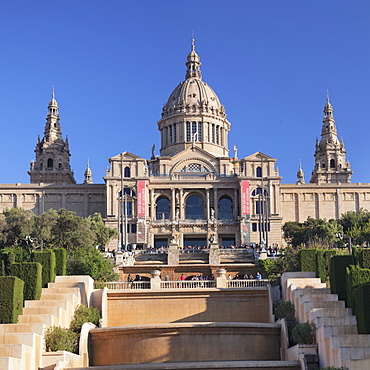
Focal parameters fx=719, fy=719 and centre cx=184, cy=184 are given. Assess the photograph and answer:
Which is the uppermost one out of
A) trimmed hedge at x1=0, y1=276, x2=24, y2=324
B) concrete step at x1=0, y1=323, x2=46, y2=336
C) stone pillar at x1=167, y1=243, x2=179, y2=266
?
stone pillar at x1=167, y1=243, x2=179, y2=266

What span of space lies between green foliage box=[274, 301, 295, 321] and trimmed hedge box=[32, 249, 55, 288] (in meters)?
11.7

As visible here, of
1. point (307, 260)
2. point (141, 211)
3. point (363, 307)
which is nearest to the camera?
point (363, 307)

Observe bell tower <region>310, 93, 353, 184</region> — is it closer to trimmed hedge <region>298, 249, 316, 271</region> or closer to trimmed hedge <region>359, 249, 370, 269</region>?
trimmed hedge <region>298, 249, 316, 271</region>

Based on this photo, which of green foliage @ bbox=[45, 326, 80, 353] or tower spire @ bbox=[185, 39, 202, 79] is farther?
tower spire @ bbox=[185, 39, 202, 79]

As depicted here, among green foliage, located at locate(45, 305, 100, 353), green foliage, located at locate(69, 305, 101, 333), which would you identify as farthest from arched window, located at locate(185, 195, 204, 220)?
green foliage, located at locate(45, 305, 100, 353)

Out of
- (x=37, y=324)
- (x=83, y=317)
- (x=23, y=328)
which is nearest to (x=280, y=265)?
(x=83, y=317)

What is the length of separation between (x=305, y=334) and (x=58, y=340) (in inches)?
409

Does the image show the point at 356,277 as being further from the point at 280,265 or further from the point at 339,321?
the point at 280,265

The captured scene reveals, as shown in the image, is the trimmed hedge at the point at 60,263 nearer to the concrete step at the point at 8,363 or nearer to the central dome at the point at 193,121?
the concrete step at the point at 8,363

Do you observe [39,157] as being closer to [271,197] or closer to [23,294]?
[271,197]

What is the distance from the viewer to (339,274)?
1316 inches

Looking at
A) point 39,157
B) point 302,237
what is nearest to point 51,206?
point 39,157

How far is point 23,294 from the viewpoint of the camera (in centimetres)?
3347

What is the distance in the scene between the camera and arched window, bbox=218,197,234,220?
286 feet
